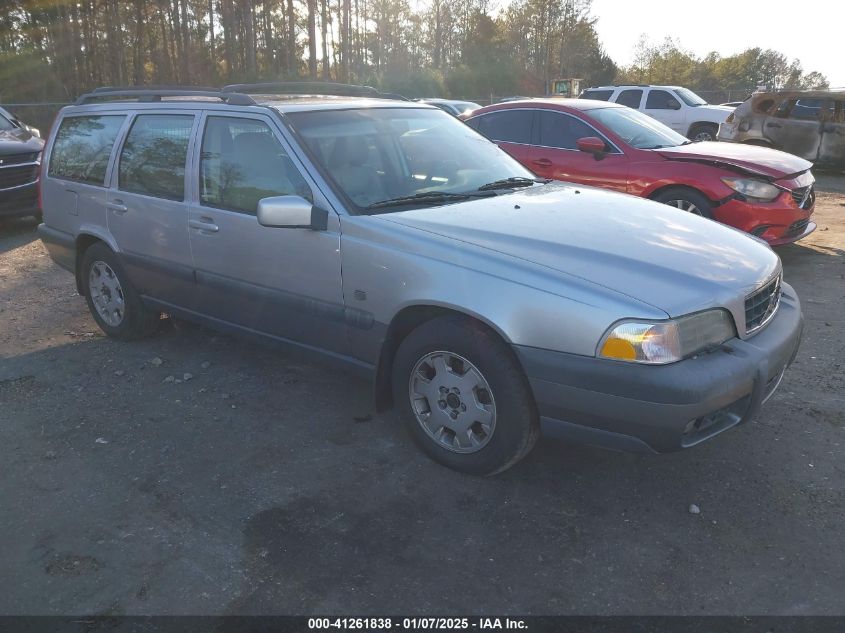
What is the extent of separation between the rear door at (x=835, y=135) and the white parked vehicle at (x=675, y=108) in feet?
14.1

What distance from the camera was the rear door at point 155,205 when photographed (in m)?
4.57

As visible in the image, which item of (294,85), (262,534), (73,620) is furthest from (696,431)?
(294,85)

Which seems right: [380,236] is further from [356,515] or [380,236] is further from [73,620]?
[73,620]

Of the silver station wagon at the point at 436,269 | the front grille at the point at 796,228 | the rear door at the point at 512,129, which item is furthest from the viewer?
the rear door at the point at 512,129

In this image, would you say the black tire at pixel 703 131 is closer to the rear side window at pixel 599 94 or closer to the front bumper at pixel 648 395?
the rear side window at pixel 599 94

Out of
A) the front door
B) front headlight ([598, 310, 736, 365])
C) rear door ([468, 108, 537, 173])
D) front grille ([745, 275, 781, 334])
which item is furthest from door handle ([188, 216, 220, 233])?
rear door ([468, 108, 537, 173])

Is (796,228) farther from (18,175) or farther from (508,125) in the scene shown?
(18,175)

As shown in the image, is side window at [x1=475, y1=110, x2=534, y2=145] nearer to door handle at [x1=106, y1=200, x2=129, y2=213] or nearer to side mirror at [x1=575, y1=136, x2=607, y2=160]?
side mirror at [x1=575, y1=136, x2=607, y2=160]

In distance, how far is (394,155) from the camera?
4184mm

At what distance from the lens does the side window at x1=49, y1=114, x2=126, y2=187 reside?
5.17m

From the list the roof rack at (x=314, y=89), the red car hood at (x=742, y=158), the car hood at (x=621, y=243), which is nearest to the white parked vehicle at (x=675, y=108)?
the red car hood at (x=742, y=158)

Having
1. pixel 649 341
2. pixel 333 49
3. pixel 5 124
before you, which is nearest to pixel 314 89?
pixel 649 341

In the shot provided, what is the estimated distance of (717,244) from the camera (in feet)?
11.8

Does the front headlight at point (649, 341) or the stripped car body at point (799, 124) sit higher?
the stripped car body at point (799, 124)
